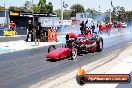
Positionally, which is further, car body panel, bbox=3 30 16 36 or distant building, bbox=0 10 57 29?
distant building, bbox=0 10 57 29

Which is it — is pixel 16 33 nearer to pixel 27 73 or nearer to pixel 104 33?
pixel 104 33

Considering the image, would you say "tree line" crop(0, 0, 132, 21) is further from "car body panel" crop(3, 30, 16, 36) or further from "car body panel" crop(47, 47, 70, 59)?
"car body panel" crop(47, 47, 70, 59)

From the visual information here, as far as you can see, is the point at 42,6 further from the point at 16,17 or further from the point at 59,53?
the point at 59,53

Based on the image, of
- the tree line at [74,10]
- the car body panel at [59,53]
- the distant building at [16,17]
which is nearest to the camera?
the car body panel at [59,53]

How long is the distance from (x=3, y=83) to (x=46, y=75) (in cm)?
178

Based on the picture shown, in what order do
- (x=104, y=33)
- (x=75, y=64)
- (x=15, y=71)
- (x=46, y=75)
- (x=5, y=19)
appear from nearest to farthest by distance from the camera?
(x=46, y=75) → (x=15, y=71) → (x=75, y=64) → (x=104, y=33) → (x=5, y=19)

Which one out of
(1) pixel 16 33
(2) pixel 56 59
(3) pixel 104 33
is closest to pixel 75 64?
(2) pixel 56 59

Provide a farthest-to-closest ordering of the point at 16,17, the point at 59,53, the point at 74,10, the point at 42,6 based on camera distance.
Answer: the point at 74,10, the point at 42,6, the point at 16,17, the point at 59,53

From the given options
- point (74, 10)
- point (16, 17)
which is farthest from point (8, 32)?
point (74, 10)

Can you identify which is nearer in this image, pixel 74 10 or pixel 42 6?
pixel 42 6

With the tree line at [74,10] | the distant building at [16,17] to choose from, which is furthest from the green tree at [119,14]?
the distant building at [16,17]

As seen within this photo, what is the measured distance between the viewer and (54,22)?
40.7 meters

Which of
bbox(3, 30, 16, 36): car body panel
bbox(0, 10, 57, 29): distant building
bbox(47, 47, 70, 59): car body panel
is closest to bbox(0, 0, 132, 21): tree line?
bbox(0, 10, 57, 29): distant building

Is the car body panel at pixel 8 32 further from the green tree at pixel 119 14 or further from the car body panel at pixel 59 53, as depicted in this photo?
the green tree at pixel 119 14
